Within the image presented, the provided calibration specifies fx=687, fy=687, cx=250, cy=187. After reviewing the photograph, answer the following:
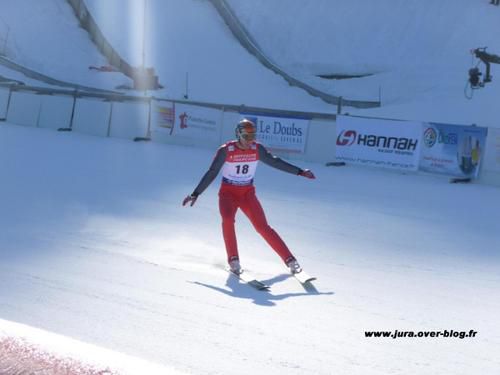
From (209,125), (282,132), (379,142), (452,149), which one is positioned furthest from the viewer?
(209,125)

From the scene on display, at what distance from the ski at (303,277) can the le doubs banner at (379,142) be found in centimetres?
968

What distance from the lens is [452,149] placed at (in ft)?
50.0

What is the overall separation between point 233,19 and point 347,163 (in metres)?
21.6

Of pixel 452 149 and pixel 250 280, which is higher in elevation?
pixel 452 149

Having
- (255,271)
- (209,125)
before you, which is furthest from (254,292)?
(209,125)

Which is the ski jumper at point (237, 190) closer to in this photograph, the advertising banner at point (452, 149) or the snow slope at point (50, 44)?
the advertising banner at point (452, 149)

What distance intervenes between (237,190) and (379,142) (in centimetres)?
991

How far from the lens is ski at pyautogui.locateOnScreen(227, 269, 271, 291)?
6.30 metres

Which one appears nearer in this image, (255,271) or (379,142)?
(255,271)

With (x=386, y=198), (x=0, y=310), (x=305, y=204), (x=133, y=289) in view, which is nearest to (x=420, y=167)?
(x=386, y=198)

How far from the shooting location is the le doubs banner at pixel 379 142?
15711 mm

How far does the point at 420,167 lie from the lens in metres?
15.6

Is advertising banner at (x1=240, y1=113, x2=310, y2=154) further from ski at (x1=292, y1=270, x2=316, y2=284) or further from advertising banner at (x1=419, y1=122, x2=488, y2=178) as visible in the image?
ski at (x1=292, y1=270, x2=316, y2=284)

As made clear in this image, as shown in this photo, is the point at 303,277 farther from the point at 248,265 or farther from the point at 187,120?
the point at 187,120
